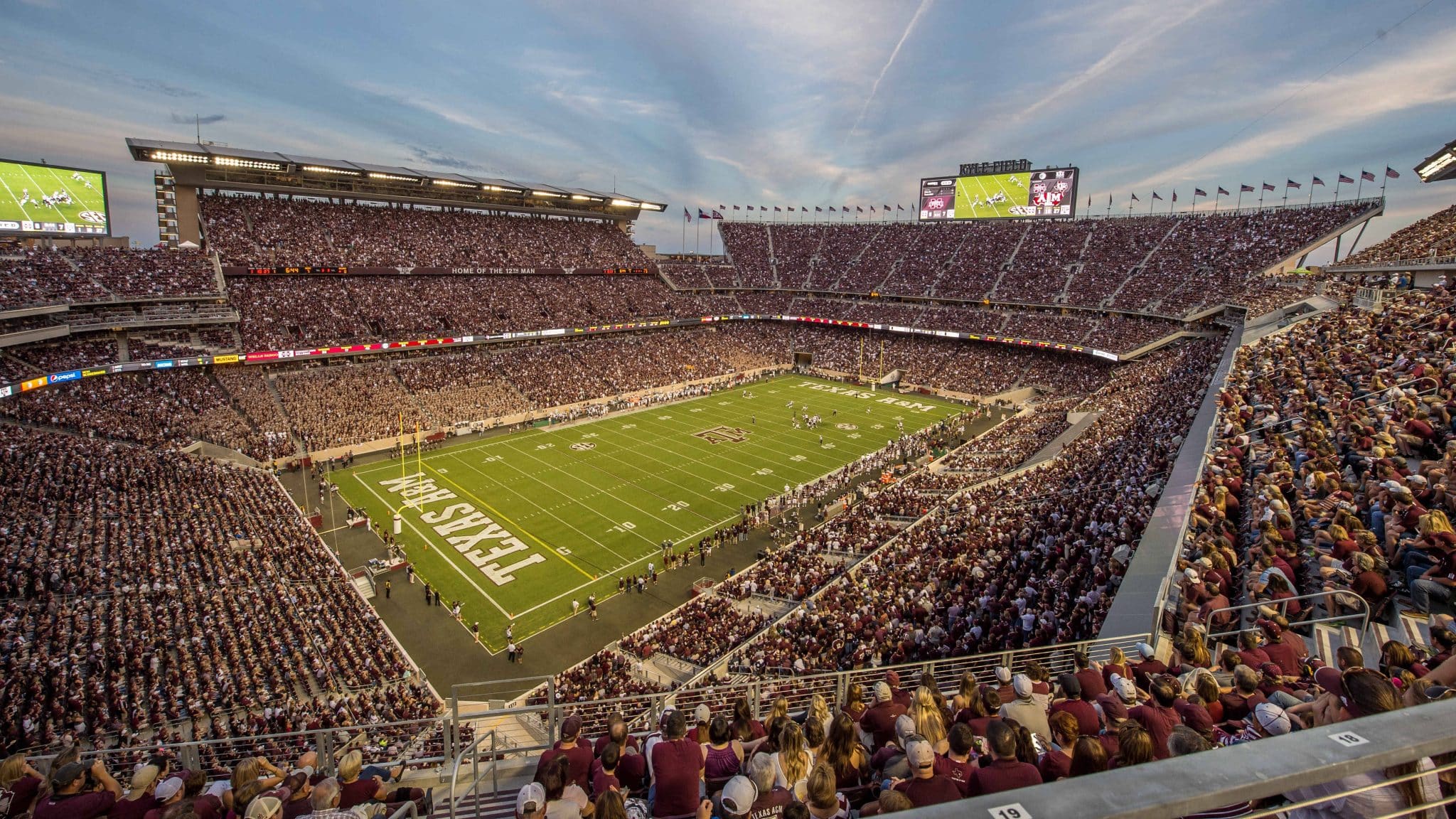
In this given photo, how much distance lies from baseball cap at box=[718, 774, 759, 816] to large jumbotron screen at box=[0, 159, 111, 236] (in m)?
49.9

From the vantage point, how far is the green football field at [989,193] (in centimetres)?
6356

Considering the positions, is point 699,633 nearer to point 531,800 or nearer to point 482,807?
point 482,807

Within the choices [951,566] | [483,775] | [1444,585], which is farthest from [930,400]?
[483,775]

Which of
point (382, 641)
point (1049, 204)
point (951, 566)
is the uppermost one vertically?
point (1049, 204)

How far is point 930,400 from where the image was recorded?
1969 inches

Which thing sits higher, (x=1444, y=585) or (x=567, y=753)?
(x=1444, y=585)

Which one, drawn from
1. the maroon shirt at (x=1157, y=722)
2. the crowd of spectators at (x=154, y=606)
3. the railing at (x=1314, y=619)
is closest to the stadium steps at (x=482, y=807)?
the maroon shirt at (x=1157, y=722)

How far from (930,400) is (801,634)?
37.1m

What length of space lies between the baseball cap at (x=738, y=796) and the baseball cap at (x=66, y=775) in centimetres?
433

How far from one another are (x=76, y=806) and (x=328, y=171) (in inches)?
2264

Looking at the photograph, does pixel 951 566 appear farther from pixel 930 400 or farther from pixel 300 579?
pixel 930 400

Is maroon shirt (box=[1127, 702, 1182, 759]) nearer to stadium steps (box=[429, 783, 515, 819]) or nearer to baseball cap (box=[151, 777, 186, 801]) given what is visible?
stadium steps (box=[429, 783, 515, 819])

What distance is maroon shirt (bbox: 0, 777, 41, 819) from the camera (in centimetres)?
469

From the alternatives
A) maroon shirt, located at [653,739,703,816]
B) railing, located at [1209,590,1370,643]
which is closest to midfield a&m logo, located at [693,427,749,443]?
railing, located at [1209,590,1370,643]
